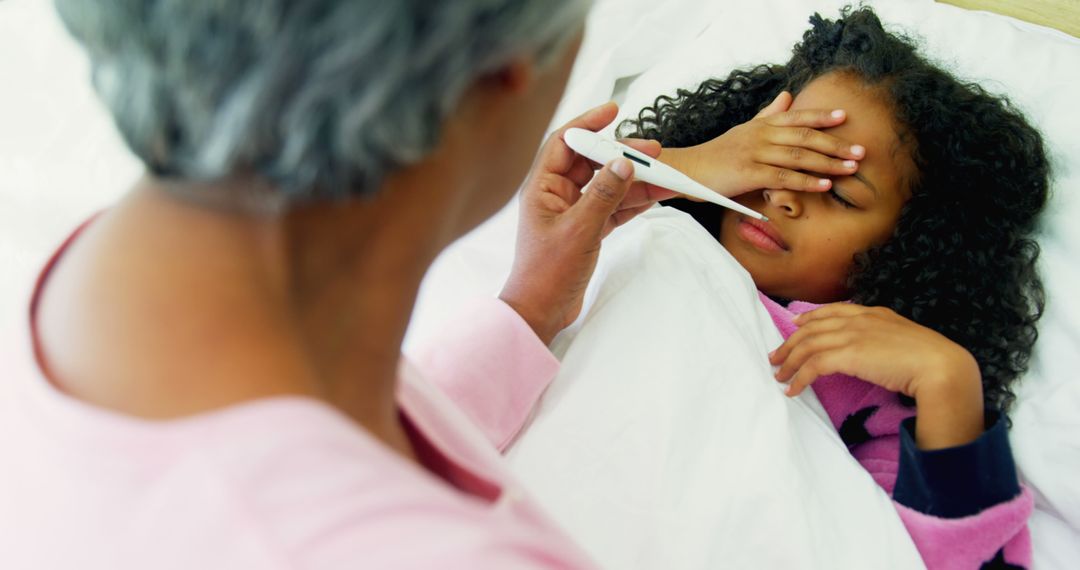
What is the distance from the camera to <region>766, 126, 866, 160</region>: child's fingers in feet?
2.93

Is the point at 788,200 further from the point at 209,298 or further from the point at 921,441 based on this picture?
the point at 209,298

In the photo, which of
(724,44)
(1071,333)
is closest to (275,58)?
(1071,333)

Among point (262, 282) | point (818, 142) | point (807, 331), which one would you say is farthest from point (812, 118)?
point (262, 282)

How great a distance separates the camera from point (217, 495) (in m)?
0.32

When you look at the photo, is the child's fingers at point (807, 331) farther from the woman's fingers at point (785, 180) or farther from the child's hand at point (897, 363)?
the woman's fingers at point (785, 180)

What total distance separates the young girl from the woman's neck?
1.83 ft

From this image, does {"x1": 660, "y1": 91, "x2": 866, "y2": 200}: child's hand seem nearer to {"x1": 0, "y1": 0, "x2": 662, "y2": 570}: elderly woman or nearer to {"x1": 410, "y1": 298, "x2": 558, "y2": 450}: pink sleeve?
{"x1": 410, "y1": 298, "x2": 558, "y2": 450}: pink sleeve

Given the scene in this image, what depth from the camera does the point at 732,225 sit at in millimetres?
1002

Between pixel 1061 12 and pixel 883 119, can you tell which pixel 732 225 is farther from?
pixel 1061 12

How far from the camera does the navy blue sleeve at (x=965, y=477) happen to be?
0.74 m

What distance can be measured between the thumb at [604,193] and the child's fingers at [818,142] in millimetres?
262

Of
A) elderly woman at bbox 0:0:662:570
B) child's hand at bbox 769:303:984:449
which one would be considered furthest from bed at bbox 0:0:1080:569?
elderly woman at bbox 0:0:662:570

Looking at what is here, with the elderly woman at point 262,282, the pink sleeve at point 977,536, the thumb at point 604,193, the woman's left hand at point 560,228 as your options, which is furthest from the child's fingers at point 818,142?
the elderly woman at point 262,282

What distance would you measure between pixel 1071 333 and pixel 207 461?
887mm
